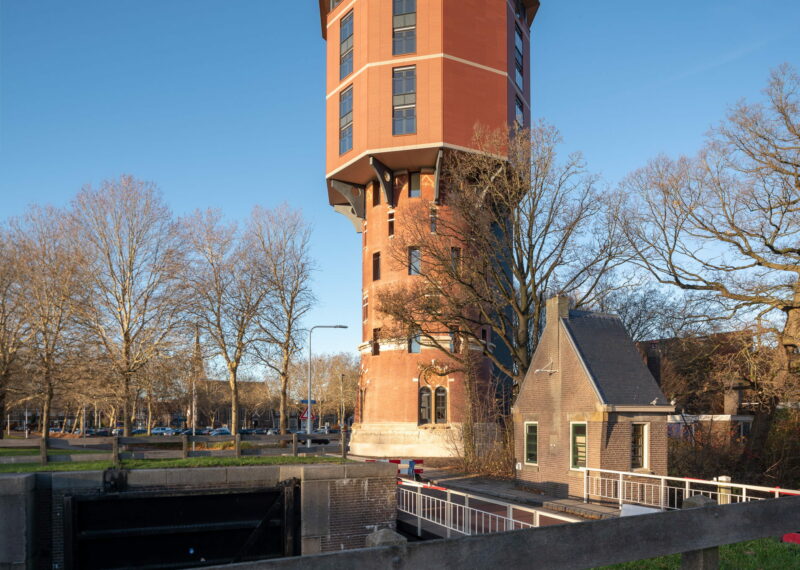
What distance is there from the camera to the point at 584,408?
23.4 m

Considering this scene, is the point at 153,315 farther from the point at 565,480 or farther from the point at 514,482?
the point at 565,480

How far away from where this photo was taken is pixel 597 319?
2623cm

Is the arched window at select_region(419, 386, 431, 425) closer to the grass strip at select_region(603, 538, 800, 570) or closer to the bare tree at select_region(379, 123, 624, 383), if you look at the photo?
the bare tree at select_region(379, 123, 624, 383)

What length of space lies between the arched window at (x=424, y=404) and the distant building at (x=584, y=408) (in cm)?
1675

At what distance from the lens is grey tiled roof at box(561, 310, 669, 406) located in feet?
77.3

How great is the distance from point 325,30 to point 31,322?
102ft

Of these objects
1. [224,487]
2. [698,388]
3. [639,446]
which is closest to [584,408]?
[639,446]

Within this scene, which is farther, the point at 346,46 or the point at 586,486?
the point at 346,46

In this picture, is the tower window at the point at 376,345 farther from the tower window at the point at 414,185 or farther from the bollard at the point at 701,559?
the bollard at the point at 701,559

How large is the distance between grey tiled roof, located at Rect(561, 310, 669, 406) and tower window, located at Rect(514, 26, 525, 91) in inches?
1064

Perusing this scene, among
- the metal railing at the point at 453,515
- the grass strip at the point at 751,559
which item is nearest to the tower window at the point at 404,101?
the metal railing at the point at 453,515

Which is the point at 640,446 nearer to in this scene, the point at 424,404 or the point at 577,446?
the point at 577,446

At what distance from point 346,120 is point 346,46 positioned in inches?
226

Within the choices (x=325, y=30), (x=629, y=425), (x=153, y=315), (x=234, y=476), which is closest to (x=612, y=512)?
(x=629, y=425)
